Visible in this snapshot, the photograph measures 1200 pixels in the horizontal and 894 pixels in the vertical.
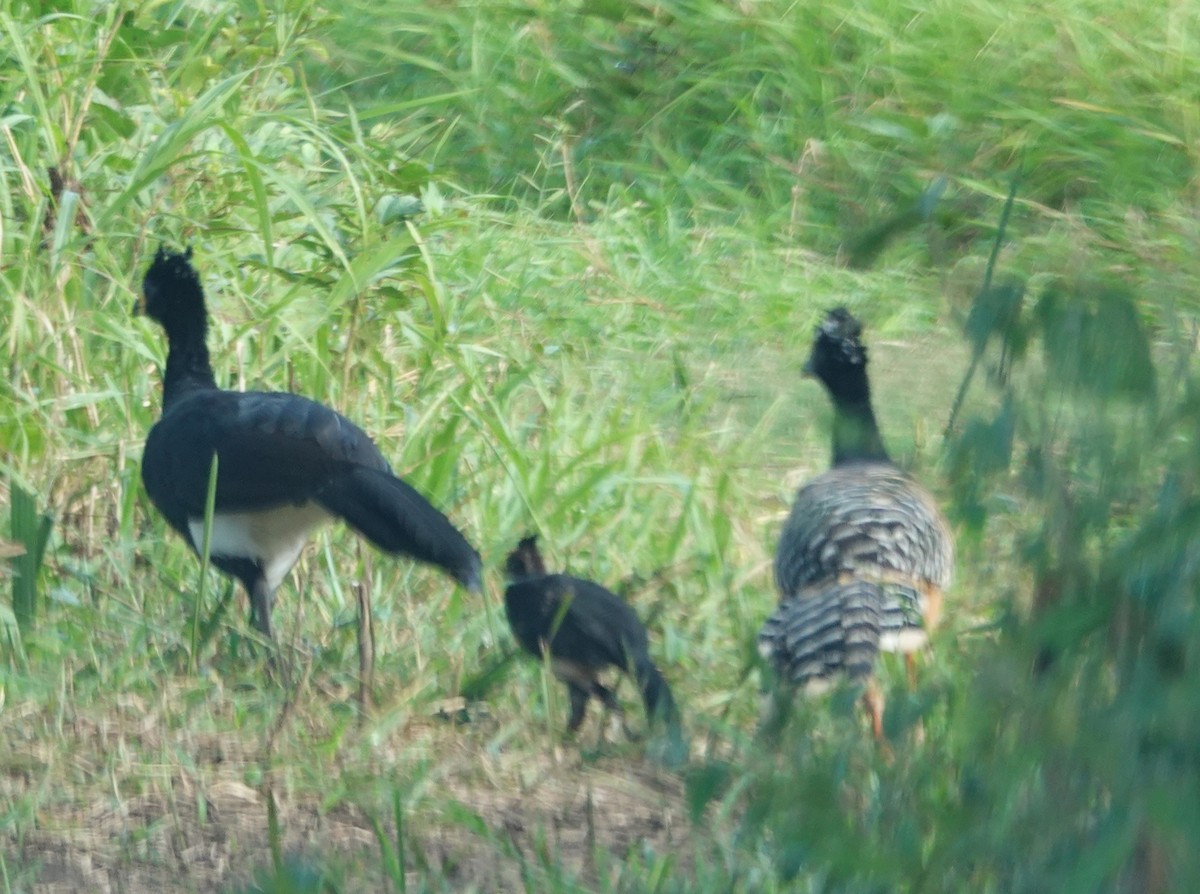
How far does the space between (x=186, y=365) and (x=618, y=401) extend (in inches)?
59.5

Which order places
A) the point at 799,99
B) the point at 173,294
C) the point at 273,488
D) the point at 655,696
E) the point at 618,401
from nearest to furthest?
the point at 655,696 → the point at 273,488 → the point at 173,294 → the point at 618,401 → the point at 799,99

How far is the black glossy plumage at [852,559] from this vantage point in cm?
404

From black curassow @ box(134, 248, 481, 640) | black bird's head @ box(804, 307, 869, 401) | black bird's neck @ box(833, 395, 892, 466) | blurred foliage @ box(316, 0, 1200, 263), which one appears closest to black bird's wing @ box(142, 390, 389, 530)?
black curassow @ box(134, 248, 481, 640)

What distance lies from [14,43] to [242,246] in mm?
1041

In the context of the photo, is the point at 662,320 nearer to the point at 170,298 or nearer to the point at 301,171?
the point at 301,171

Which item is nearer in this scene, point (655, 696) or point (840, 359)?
point (655, 696)

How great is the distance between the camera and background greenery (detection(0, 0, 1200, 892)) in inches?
80.4

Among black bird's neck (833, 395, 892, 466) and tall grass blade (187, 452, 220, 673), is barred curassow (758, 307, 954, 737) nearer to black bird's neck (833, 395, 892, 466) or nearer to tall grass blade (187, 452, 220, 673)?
black bird's neck (833, 395, 892, 466)

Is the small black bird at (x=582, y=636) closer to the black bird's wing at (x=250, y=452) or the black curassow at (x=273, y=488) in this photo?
the black curassow at (x=273, y=488)

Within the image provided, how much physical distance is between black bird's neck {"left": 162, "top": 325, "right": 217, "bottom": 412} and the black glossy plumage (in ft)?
5.53

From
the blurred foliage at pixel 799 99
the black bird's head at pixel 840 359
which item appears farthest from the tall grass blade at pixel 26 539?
the blurred foliage at pixel 799 99

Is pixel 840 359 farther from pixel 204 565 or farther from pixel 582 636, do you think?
pixel 204 565

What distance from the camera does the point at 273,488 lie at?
4.36m

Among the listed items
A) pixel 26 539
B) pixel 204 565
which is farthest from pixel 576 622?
pixel 26 539
